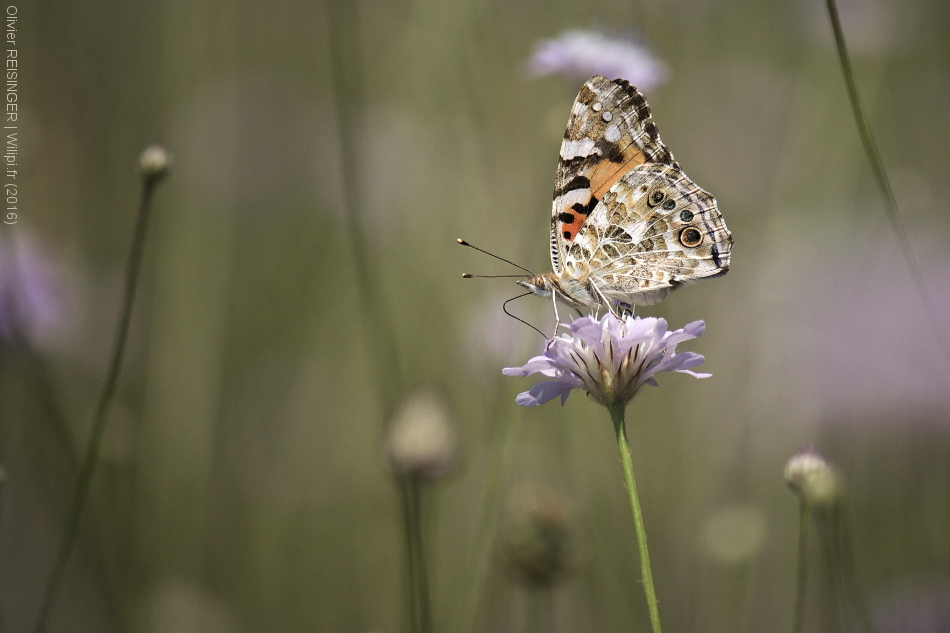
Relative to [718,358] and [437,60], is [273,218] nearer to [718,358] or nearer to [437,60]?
[437,60]

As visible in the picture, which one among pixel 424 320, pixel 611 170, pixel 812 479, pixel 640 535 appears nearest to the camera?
pixel 640 535

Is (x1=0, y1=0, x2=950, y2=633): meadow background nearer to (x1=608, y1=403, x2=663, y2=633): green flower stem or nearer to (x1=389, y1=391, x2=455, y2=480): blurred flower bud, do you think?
(x1=389, y1=391, x2=455, y2=480): blurred flower bud

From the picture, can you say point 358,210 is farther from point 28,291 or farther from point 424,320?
point 28,291

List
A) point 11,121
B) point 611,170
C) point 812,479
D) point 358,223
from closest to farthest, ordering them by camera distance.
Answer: point 812,479
point 611,170
point 358,223
point 11,121

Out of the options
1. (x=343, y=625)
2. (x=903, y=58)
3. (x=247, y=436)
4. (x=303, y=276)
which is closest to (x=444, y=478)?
(x=343, y=625)

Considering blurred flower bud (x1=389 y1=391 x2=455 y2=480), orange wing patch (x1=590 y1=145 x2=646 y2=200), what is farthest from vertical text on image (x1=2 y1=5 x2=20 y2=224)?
orange wing patch (x1=590 y1=145 x2=646 y2=200)

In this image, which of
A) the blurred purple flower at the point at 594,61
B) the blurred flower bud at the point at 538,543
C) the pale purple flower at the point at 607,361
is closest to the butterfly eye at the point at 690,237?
the pale purple flower at the point at 607,361

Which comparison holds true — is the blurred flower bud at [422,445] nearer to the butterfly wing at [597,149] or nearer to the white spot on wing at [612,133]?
the butterfly wing at [597,149]

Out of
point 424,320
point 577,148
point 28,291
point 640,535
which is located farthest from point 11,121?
point 640,535
